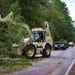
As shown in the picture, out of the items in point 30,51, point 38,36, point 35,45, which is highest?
point 38,36

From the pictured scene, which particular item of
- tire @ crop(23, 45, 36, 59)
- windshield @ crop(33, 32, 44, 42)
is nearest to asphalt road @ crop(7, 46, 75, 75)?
tire @ crop(23, 45, 36, 59)

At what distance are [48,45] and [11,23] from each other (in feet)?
35.8

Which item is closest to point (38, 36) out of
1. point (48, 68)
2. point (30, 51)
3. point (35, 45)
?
point (35, 45)

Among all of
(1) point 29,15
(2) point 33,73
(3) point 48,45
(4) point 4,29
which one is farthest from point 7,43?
(1) point 29,15

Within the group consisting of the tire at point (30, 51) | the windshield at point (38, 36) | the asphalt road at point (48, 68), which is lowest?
the asphalt road at point (48, 68)

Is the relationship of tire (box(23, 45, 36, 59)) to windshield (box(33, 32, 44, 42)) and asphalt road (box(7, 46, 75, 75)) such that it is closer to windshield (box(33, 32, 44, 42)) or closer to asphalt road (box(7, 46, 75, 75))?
windshield (box(33, 32, 44, 42))

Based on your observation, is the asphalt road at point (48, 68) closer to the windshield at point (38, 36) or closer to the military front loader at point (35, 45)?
the military front loader at point (35, 45)

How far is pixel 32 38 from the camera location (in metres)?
32.1

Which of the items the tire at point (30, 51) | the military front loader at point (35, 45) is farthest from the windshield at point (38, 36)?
the tire at point (30, 51)

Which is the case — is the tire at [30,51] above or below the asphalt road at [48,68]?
above

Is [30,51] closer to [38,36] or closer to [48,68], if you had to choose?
[38,36]

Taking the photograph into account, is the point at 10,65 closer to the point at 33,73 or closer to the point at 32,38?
the point at 33,73

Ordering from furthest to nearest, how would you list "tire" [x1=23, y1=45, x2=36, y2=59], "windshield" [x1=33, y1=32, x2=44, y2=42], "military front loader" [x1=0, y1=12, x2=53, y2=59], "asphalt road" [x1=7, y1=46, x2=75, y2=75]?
1. "windshield" [x1=33, y1=32, x2=44, y2=42]
2. "tire" [x1=23, y1=45, x2=36, y2=59]
3. "military front loader" [x1=0, y1=12, x2=53, y2=59]
4. "asphalt road" [x1=7, y1=46, x2=75, y2=75]

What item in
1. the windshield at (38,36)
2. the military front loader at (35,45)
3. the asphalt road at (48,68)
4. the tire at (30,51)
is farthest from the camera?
the windshield at (38,36)
